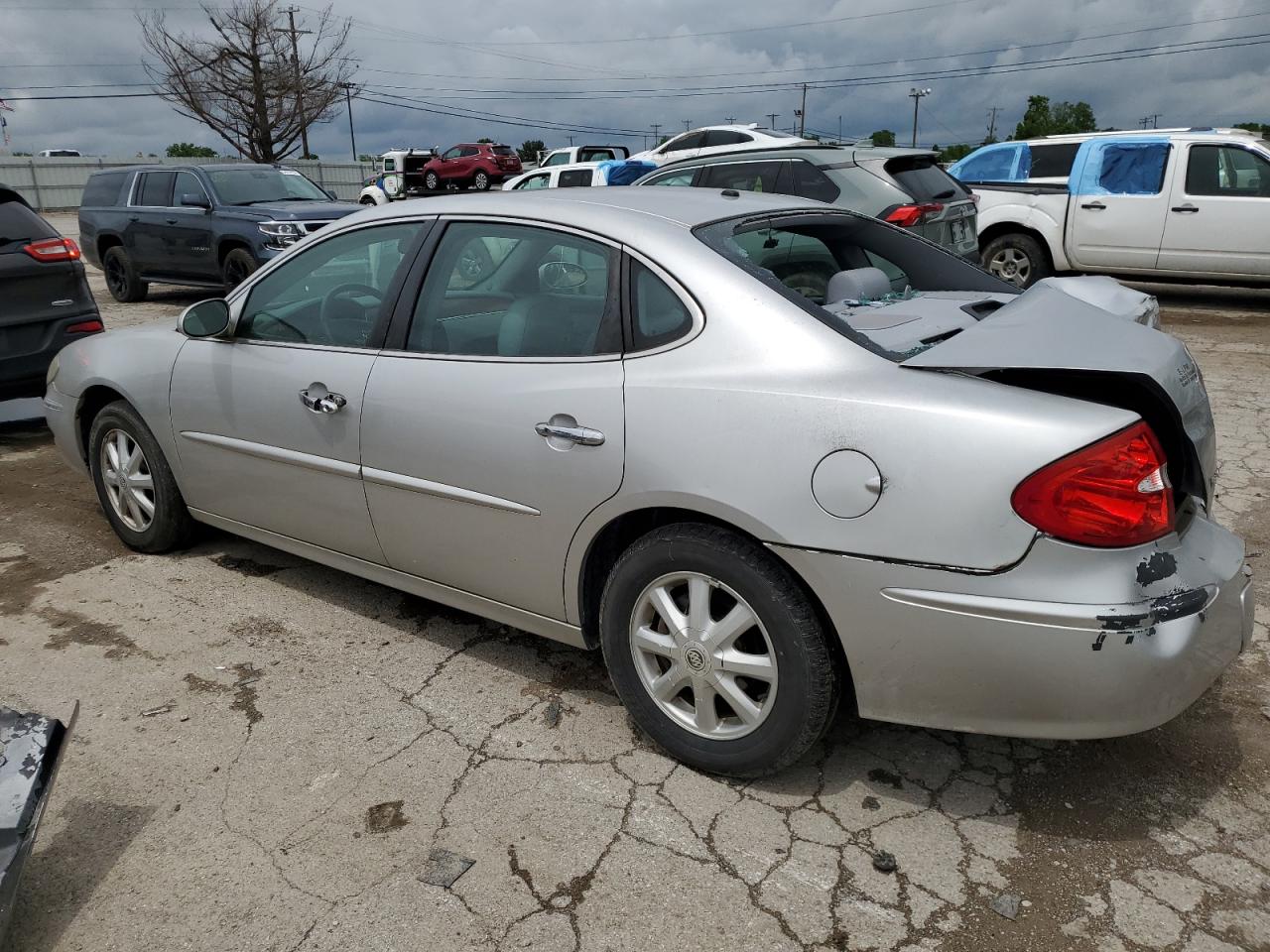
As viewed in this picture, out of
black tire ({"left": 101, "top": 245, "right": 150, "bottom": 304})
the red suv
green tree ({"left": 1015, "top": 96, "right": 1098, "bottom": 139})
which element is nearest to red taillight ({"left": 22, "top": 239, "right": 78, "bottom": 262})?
black tire ({"left": 101, "top": 245, "right": 150, "bottom": 304})

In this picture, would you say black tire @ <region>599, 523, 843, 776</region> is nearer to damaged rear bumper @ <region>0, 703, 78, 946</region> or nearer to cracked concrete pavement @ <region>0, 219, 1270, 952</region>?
cracked concrete pavement @ <region>0, 219, 1270, 952</region>

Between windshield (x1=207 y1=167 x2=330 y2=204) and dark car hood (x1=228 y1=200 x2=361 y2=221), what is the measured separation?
0.75 ft

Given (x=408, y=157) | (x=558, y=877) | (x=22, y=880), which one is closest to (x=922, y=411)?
(x=558, y=877)

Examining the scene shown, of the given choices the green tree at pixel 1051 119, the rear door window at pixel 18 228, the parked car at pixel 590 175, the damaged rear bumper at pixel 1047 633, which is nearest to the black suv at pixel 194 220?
the parked car at pixel 590 175

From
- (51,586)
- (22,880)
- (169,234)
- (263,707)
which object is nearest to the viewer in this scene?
(22,880)

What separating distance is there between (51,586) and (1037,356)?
391 cm

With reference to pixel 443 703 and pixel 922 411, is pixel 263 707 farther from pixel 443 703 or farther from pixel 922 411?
pixel 922 411

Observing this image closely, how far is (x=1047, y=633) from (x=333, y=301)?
2.62m

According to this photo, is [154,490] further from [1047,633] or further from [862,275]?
[1047,633]

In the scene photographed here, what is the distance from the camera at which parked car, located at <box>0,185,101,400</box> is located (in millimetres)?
6141

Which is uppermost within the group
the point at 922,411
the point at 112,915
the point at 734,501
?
the point at 922,411

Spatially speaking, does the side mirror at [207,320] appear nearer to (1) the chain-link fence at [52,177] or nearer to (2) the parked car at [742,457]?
(2) the parked car at [742,457]

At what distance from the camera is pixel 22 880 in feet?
7.98

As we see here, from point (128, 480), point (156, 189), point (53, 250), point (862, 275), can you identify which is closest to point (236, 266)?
point (156, 189)
